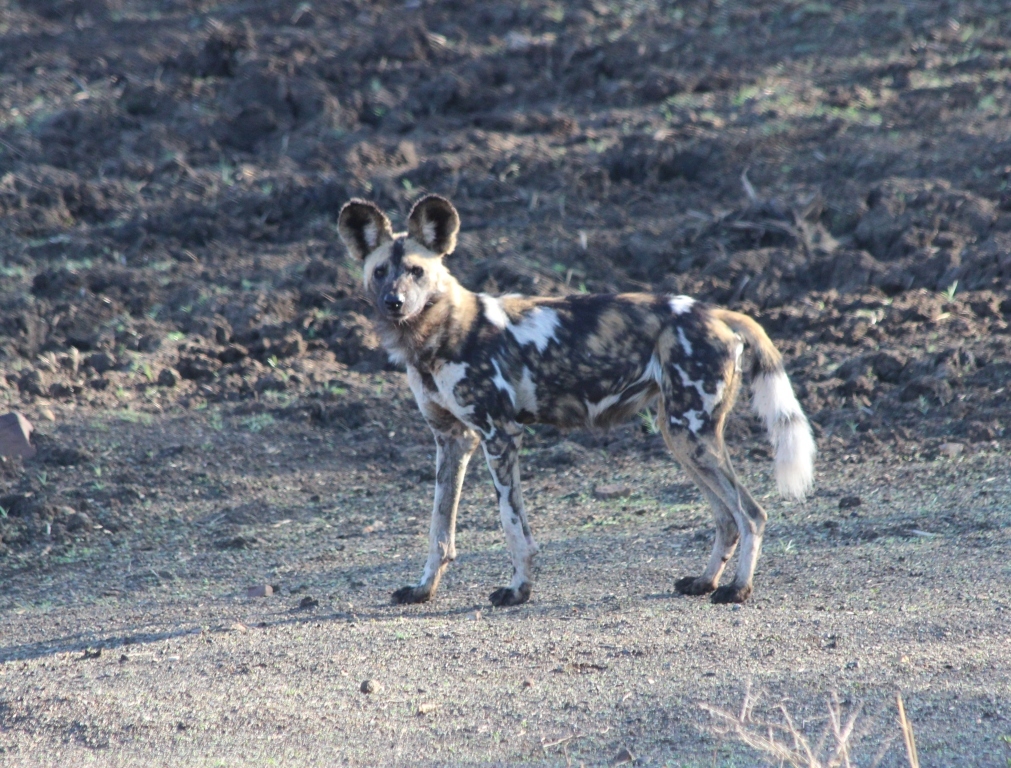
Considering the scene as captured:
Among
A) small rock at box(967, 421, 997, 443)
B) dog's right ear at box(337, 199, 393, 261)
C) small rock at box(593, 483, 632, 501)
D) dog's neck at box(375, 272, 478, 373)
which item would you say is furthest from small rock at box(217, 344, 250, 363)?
small rock at box(967, 421, 997, 443)

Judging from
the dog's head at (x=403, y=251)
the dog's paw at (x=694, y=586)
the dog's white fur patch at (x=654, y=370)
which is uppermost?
the dog's head at (x=403, y=251)

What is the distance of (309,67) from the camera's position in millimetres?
13648

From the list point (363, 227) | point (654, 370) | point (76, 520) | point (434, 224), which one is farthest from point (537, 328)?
point (76, 520)

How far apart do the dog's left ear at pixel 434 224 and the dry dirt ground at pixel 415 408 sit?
4.92 feet

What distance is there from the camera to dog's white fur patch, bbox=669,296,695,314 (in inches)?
219

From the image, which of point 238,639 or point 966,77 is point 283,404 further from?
point 966,77

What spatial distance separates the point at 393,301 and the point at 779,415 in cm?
170

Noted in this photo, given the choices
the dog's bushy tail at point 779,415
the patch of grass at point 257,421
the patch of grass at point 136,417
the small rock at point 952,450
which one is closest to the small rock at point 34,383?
the patch of grass at point 136,417

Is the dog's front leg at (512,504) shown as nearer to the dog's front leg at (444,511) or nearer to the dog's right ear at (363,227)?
the dog's front leg at (444,511)

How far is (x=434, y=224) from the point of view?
5.67 m

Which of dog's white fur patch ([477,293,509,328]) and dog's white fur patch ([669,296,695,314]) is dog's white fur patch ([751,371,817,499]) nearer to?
dog's white fur patch ([669,296,695,314])

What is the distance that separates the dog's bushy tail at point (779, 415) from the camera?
5.50m

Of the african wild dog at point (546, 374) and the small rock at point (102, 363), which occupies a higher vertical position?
the african wild dog at point (546, 374)

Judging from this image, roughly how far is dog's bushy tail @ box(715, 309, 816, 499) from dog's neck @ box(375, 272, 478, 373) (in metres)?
1.13
